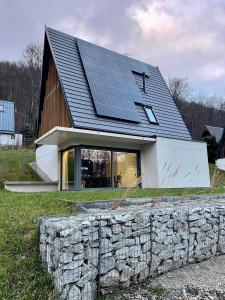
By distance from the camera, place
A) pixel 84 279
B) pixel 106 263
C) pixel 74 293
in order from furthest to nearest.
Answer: pixel 106 263 → pixel 84 279 → pixel 74 293

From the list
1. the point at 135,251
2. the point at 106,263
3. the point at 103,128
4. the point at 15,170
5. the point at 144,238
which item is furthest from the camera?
the point at 15,170

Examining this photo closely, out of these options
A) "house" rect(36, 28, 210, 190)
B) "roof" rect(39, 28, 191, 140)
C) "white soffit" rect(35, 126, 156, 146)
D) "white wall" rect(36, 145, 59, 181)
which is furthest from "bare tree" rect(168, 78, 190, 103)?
"white soffit" rect(35, 126, 156, 146)

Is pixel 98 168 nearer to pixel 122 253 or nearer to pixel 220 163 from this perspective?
pixel 122 253

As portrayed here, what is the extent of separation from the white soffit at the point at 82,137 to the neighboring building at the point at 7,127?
1308cm

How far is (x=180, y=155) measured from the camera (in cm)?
1358

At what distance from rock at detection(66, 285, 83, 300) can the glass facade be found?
7866 millimetres

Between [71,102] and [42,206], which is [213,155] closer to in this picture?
[71,102]

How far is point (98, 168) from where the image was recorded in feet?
40.4

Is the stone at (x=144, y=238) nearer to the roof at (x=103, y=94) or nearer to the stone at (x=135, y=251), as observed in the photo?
the stone at (x=135, y=251)

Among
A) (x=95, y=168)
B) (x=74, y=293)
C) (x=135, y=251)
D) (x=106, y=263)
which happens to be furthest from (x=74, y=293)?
(x=95, y=168)

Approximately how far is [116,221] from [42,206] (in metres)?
2.32

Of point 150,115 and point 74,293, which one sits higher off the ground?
point 150,115

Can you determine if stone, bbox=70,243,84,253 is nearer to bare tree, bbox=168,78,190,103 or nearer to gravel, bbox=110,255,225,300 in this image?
gravel, bbox=110,255,225,300

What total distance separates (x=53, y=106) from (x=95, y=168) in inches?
147
